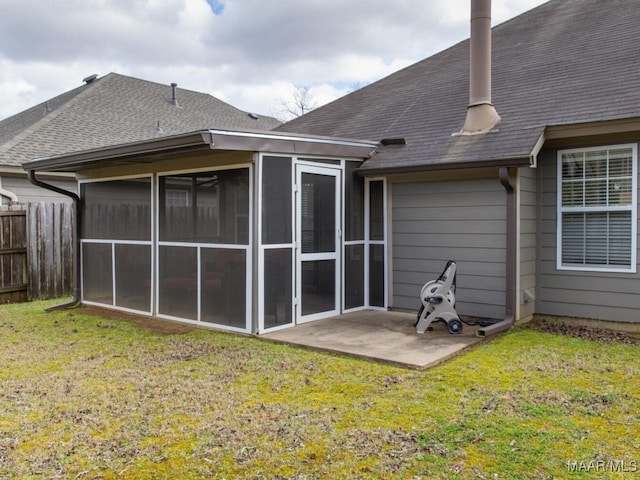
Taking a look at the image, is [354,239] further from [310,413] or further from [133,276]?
[310,413]

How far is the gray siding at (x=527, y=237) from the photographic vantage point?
6.23 meters

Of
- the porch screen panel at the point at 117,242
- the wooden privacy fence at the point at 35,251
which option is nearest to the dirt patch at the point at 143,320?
the porch screen panel at the point at 117,242

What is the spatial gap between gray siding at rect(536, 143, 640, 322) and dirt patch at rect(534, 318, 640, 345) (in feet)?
0.48

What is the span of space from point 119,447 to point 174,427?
0.38m

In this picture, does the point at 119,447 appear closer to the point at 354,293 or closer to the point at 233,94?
the point at 354,293

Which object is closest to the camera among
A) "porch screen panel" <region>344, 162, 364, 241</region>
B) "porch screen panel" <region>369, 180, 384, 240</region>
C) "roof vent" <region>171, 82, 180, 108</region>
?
"porch screen panel" <region>344, 162, 364, 241</region>

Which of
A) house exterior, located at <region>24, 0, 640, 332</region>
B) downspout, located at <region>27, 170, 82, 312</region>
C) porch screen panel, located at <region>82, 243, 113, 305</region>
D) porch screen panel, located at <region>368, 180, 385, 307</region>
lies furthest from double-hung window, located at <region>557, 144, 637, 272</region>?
downspout, located at <region>27, 170, 82, 312</region>

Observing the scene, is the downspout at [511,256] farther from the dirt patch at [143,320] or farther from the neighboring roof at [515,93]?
the dirt patch at [143,320]

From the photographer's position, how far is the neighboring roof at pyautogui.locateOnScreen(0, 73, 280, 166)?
1137cm

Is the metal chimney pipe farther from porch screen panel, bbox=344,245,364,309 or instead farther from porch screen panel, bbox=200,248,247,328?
porch screen panel, bbox=200,248,247,328

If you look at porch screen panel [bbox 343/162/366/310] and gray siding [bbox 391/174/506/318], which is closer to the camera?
gray siding [bbox 391/174/506/318]

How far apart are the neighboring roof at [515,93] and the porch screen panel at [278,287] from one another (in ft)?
5.96

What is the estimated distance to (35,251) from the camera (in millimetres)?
8766

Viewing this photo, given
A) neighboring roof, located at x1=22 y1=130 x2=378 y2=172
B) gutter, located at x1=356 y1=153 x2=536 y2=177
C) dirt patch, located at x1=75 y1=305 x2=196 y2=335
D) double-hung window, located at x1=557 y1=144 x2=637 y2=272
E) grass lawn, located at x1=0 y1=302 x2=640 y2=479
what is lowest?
grass lawn, located at x1=0 y1=302 x2=640 y2=479
